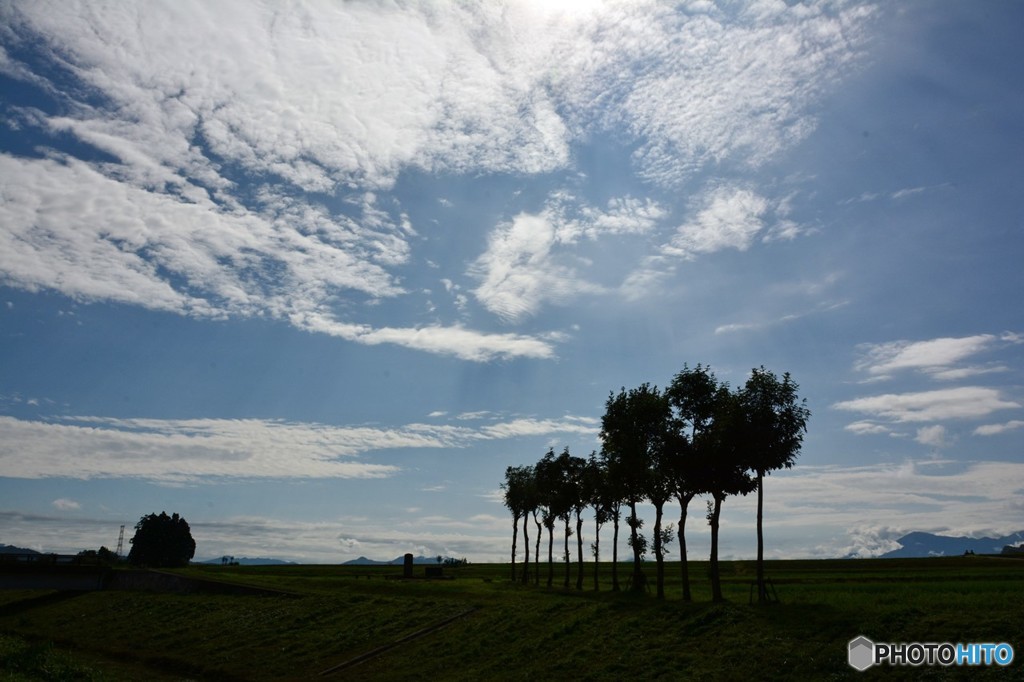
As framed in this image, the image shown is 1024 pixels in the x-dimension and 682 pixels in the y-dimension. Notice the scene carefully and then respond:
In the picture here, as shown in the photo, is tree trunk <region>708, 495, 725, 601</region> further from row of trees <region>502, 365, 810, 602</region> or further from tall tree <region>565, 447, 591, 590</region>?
tall tree <region>565, 447, 591, 590</region>

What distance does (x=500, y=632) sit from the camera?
179ft

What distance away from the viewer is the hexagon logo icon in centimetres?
3266

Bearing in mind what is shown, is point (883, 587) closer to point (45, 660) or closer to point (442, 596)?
point (442, 596)

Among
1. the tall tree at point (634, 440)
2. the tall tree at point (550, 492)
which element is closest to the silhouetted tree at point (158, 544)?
the tall tree at point (550, 492)

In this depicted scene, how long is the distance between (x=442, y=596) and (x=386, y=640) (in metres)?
16.8

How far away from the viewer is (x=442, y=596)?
7450 cm

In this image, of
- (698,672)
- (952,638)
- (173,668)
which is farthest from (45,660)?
(952,638)

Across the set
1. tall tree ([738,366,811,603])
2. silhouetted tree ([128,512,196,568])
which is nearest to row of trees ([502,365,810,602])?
tall tree ([738,366,811,603])

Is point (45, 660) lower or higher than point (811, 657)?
lower

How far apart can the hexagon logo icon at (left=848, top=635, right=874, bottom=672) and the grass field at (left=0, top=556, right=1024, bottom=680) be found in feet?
1.36

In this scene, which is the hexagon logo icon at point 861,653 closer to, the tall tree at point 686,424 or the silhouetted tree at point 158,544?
the tall tree at point 686,424

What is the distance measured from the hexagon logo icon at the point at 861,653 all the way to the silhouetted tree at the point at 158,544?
19297 centimetres

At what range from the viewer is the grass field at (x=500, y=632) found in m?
35.7

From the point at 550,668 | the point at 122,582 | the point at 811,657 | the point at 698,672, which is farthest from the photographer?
the point at 122,582
